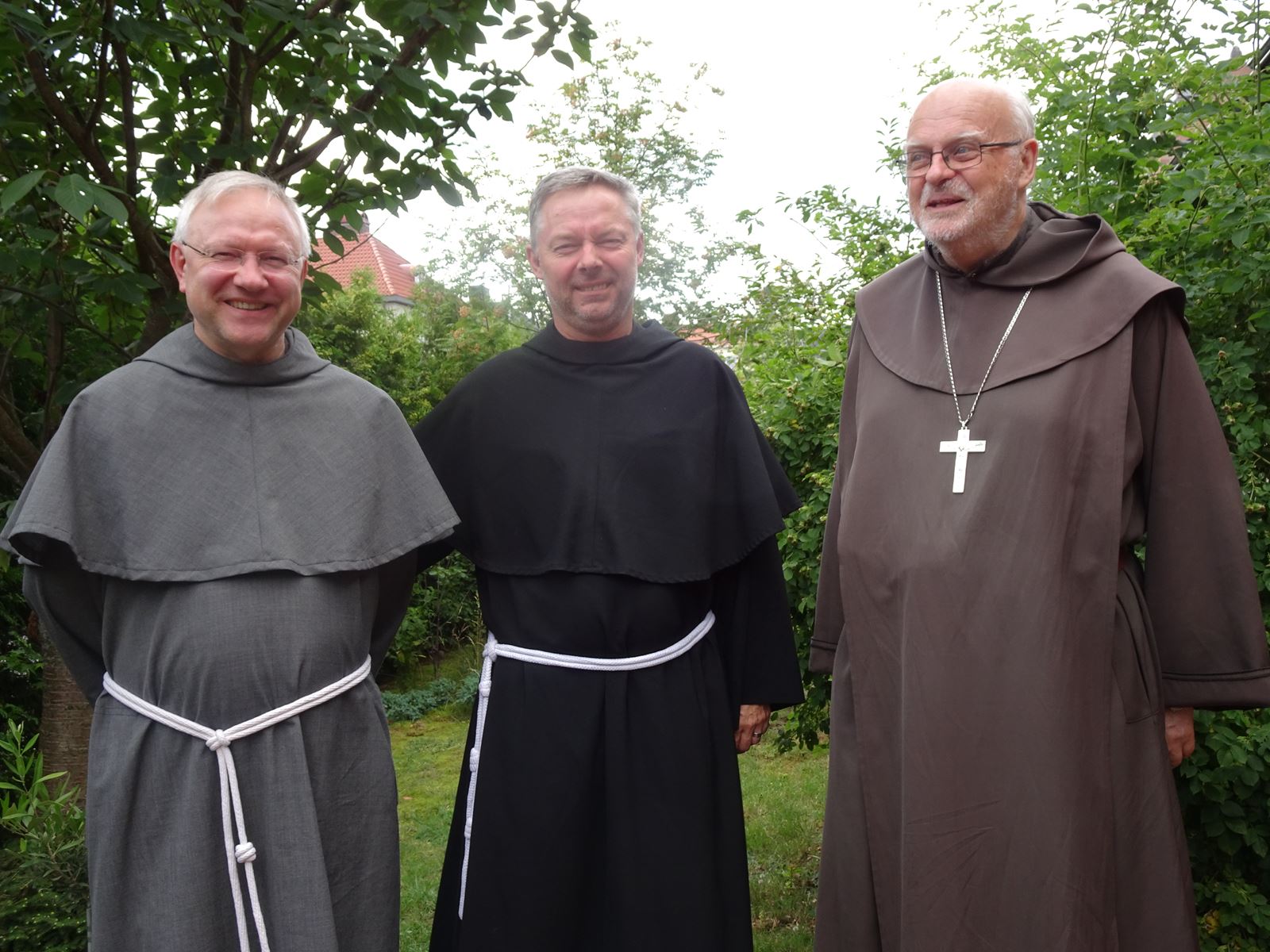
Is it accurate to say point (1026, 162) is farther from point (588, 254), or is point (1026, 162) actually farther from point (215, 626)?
point (215, 626)

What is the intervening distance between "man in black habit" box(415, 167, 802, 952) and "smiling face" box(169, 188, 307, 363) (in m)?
0.67

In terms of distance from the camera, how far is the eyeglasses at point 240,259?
2412 millimetres

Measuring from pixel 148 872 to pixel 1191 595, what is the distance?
90.0 inches

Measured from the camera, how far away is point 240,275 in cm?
241

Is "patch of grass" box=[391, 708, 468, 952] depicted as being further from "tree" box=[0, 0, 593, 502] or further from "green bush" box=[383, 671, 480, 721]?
"tree" box=[0, 0, 593, 502]

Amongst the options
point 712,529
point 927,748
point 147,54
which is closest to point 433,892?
point 712,529

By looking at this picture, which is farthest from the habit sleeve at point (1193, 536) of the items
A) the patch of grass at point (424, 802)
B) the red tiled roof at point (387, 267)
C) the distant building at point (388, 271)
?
the red tiled roof at point (387, 267)

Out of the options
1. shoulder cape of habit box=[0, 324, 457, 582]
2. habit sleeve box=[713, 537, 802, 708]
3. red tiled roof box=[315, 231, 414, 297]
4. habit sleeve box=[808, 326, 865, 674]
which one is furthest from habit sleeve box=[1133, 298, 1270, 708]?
red tiled roof box=[315, 231, 414, 297]

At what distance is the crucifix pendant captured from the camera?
98.4 inches

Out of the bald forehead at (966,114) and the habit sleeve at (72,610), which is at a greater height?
the bald forehead at (966,114)

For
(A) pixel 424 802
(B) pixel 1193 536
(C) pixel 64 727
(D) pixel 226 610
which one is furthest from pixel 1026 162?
(A) pixel 424 802

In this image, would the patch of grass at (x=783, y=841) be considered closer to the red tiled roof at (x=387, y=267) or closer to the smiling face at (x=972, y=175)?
the smiling face at (x=972, y=175)

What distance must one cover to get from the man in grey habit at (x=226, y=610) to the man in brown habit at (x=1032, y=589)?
45.7 inches

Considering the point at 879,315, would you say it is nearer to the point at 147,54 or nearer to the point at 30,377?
the point at 147,54
